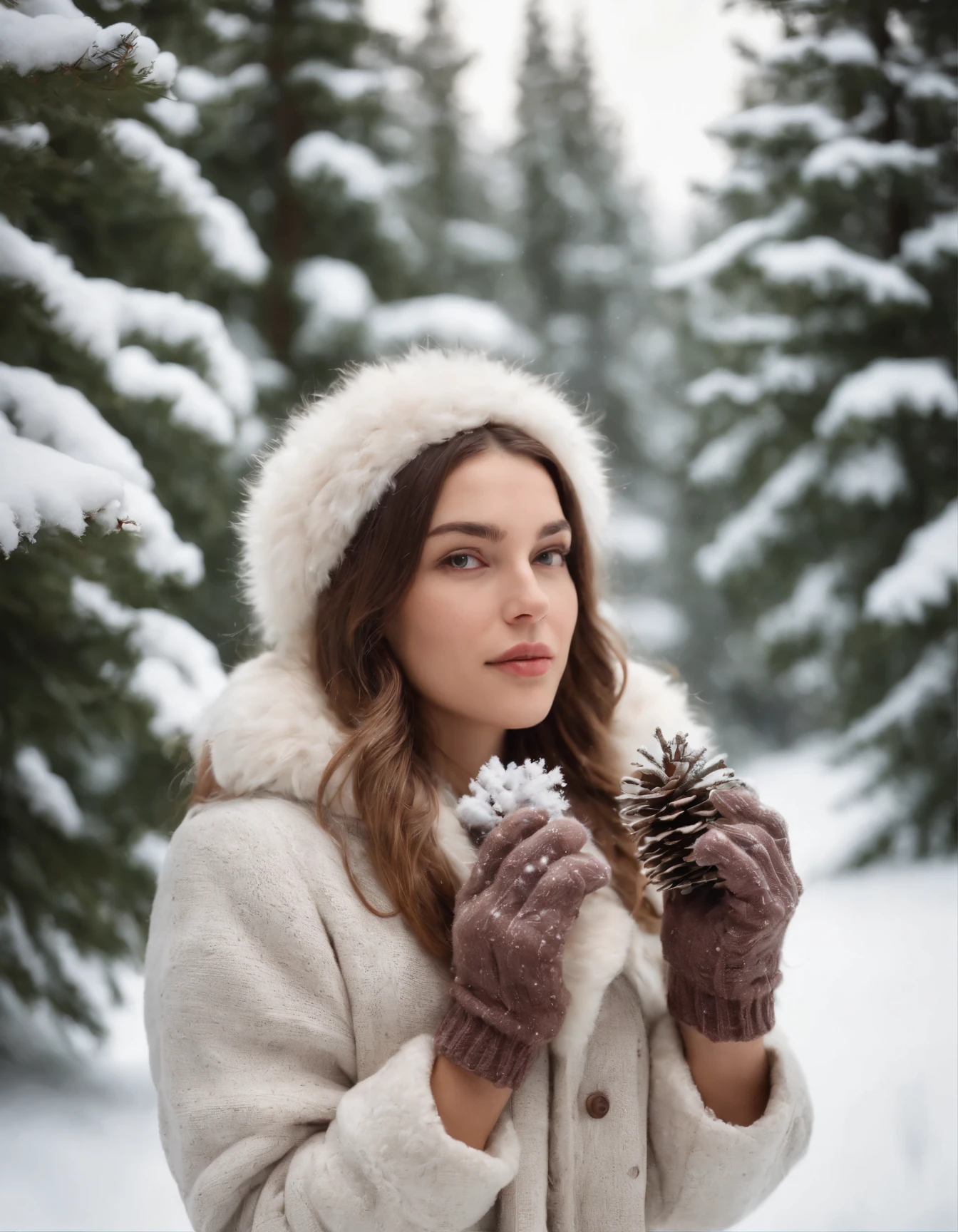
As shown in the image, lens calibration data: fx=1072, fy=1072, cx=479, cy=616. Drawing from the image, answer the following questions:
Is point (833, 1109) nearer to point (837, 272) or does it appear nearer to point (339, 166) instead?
point (837, 272)

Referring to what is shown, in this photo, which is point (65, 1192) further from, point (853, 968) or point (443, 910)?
point (853, 968)

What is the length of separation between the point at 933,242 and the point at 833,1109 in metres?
3.64

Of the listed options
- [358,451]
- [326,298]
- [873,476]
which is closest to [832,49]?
[873,476]

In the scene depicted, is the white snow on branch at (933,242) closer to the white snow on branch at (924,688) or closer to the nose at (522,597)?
the white snow on branch at (924,688)

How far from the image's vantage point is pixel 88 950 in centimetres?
303

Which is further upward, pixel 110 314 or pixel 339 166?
pixel 339 166

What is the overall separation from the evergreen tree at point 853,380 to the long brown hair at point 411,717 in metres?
2.89

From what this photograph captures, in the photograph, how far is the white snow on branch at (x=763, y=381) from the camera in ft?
17.4

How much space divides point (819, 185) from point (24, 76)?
427 centimetres

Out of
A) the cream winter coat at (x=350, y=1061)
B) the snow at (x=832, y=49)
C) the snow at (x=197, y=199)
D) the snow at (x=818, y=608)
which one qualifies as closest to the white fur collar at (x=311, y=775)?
the cream winter coat at (x=350, y=1061)

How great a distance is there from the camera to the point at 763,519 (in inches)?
216

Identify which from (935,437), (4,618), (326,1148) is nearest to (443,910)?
(326,1148)

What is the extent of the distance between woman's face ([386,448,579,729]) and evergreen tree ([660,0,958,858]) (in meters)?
3.19

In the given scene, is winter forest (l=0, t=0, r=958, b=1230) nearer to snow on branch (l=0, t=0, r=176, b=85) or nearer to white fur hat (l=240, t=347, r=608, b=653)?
snow on branch (l=0, t=0, r=176, b=85)
